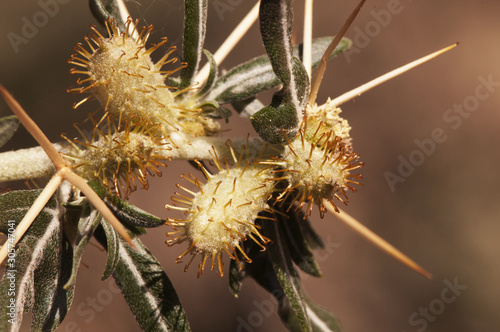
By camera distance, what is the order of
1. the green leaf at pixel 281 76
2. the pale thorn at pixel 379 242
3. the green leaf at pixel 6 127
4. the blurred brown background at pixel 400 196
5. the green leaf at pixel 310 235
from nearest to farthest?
the green leaf at pixel 281 76
the pale thorn at pixel 379 242
the green leaf at pixel 6 127
the green leaf at pixel 310 235
the blurred brown background at pixel 400 196

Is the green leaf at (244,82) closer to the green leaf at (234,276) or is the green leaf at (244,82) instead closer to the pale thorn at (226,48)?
the pale thorn at (226,48)

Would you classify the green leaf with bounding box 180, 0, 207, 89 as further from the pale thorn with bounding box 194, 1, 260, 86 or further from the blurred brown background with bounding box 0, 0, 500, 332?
the blurred brown background with bounding box 0, 0, 500, 332

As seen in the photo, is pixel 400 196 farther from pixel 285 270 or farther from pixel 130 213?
pixel 130 213

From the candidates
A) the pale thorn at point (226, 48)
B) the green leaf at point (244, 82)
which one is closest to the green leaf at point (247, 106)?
the green leaf at point (244, 82)

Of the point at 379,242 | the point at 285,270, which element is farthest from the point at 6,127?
the point at 379,242

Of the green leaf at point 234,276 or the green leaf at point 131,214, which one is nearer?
the green leaf at point 131,214

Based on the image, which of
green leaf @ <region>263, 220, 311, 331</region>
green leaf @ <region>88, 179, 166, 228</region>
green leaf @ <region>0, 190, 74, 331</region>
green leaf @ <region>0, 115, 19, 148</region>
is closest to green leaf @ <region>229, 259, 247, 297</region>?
green leaf @ <region>263, 220, 311, 331</region>

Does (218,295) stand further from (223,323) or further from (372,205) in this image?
(372,205)
